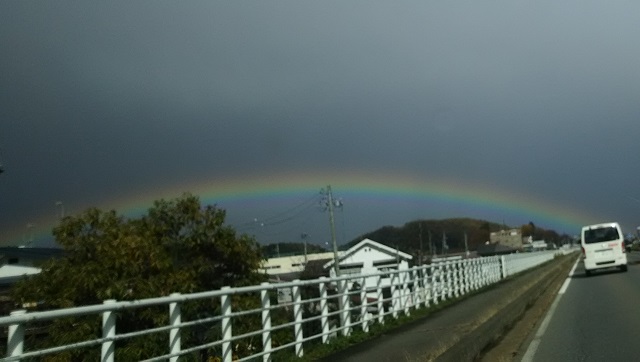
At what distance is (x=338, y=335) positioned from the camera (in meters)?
13.1

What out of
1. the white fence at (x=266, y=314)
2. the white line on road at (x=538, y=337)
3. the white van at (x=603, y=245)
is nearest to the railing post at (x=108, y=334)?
the white fence at (x=266, y=314)

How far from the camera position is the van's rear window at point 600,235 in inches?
1216

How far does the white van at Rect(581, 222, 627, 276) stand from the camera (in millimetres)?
30875

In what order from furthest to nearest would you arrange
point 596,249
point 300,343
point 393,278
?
point 596,249 → point 393,278 → point 300,343

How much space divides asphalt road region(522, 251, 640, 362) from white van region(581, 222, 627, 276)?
9.51 metres

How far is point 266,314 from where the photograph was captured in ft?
31.5

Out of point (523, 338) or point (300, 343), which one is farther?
point (523, 338)

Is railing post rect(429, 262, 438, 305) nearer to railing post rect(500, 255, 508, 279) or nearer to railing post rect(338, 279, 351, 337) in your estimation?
railing post rect(338, 279, 351, 337)

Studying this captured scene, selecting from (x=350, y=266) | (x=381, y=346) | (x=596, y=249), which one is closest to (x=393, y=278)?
(x=381, y=346)

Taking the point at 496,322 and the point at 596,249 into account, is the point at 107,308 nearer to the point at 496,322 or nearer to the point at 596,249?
the point at 496,322

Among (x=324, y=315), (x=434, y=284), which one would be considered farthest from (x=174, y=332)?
(x=434, y=284)

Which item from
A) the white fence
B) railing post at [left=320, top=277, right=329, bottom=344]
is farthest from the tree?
railing post at [left=320, top=277, right=329, bottom=344]

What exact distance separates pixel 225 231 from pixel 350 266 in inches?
2063

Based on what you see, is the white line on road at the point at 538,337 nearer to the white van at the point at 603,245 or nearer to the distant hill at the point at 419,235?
the white van at the point at 603,245
